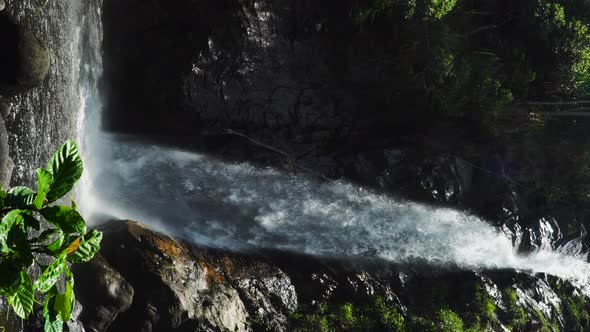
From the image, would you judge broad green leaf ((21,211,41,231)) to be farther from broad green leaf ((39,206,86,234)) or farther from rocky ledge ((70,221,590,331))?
Result: rocky ledge ((70,221,590,331))

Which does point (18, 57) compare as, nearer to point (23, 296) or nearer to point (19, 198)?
point (19, 198)

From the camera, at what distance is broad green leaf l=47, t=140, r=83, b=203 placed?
8.32 feet

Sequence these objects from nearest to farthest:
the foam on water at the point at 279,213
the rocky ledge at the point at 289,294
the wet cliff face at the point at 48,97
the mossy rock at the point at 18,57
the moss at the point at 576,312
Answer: the mossy rock at the point at 18,57 < the wet cliff face at the point at 48,97 < the rocky ledge at the point at 289,294 < the foam on water at the point at 279,213 < the moss at the point at 576,312

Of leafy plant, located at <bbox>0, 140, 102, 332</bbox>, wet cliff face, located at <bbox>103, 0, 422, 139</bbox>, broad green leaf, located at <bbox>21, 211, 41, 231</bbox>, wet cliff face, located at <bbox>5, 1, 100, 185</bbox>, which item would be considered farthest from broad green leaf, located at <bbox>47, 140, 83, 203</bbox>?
wet cliff face, located at <bbox>103, 0, 422, 139</bbox>

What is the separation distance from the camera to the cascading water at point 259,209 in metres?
9.82

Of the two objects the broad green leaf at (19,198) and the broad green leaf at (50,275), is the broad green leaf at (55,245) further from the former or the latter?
the broad green leaf at (19,198)

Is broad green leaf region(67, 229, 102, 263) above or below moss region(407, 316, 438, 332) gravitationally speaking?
above

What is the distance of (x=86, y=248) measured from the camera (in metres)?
2.61

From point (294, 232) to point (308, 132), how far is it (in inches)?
90.6

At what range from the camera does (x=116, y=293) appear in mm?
7312

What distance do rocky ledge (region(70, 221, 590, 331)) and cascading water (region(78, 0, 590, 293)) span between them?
0.42 meters

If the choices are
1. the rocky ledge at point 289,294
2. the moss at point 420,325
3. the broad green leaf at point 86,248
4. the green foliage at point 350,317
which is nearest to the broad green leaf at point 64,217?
the broad green leaf at point 86,248

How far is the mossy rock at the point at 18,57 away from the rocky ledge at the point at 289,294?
9.75ft

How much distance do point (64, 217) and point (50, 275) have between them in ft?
0.91
